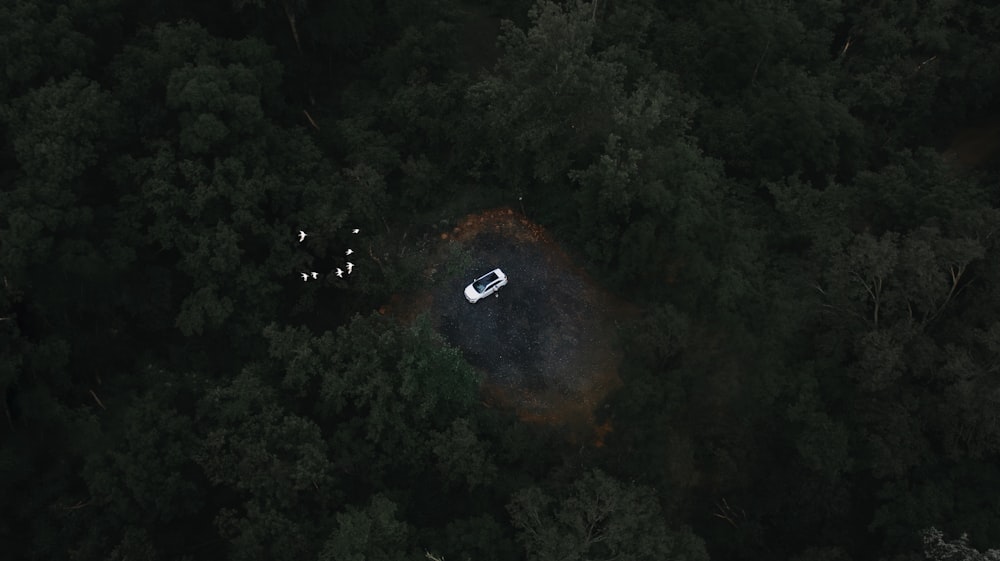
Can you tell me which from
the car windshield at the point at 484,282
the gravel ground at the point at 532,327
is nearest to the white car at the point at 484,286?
the car windshield at the point at 484,282

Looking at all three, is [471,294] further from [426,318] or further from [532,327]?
[426,318]

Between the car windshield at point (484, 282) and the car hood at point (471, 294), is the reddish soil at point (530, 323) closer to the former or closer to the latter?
the car hood at point (471, 294)

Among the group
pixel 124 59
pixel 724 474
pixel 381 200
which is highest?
pixel 124 59

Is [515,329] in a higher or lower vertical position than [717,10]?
lower

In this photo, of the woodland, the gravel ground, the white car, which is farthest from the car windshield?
the woodland

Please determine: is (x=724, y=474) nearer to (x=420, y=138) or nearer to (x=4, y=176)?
(x=420, y=138)

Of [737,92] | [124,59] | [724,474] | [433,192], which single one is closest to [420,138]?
[433,192]
